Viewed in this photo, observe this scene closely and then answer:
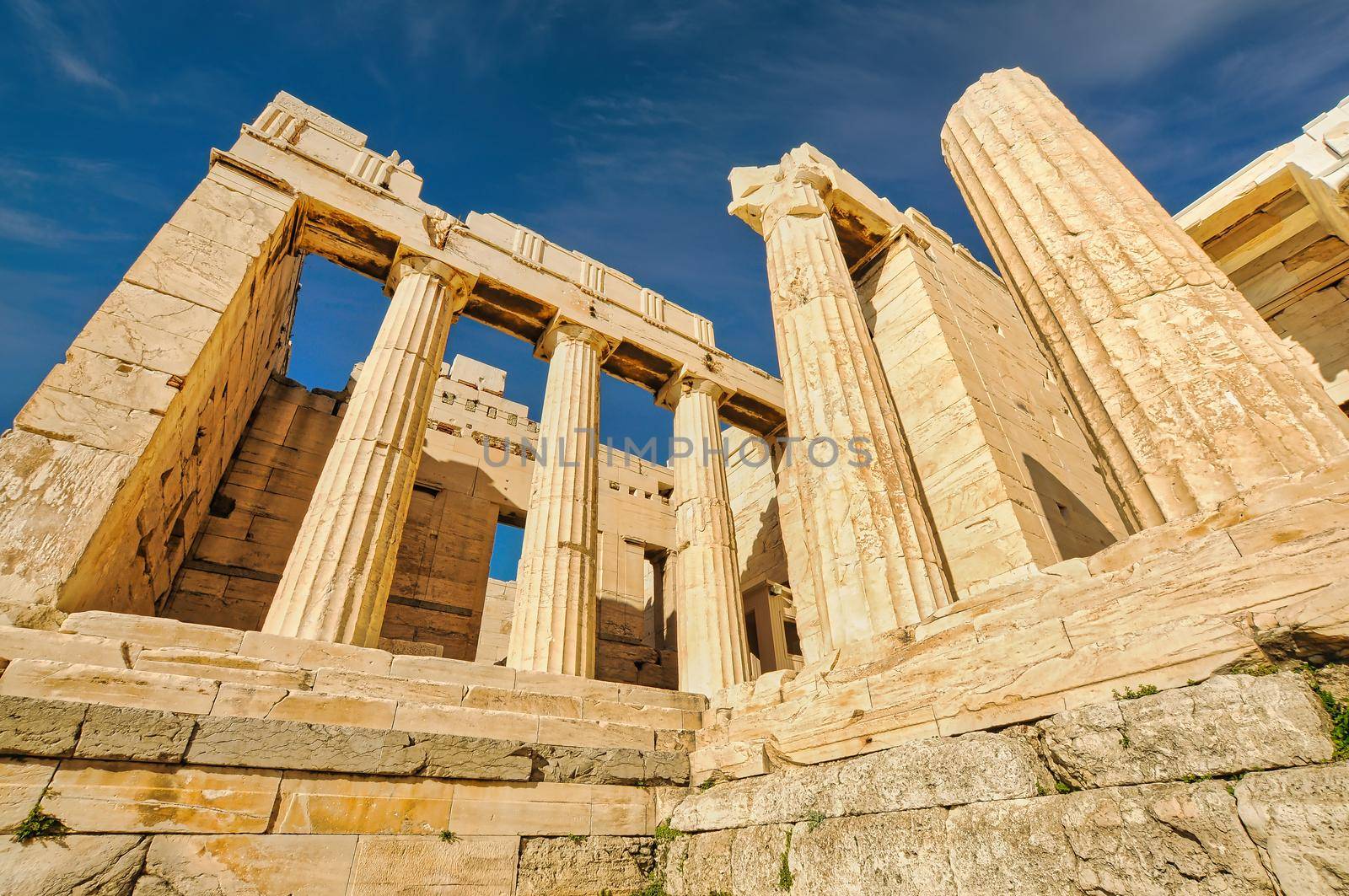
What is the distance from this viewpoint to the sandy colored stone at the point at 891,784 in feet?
10.9

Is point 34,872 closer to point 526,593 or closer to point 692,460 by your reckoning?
point 526,593

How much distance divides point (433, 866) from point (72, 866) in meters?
2.15

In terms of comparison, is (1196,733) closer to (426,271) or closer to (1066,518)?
(1066,518)

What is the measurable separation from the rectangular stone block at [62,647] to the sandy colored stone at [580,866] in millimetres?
3531

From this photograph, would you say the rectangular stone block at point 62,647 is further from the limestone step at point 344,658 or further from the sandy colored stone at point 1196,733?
the sandy colored stone at point 1196,733

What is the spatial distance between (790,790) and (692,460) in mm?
7797

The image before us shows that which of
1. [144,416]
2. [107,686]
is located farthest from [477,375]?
[107,686]

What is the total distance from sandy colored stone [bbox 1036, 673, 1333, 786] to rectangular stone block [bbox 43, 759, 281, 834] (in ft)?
17.2

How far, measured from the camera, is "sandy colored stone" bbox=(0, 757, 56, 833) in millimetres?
3732

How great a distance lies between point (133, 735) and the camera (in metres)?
4.18

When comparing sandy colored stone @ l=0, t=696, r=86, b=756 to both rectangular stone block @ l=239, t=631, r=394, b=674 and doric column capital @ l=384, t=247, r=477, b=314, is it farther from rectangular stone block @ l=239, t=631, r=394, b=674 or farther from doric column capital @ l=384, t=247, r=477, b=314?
doric column capital @ l=384, t=247, r=477, b=314

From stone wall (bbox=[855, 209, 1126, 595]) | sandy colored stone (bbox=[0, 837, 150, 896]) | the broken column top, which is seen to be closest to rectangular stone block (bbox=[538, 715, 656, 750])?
sandy colored stone (bbox=[0, 837, 150, 896])

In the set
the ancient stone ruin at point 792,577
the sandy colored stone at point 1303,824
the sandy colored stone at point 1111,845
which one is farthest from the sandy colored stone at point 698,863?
the sandy colored stone at point 1303,824

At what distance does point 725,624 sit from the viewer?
9742 millimetres
